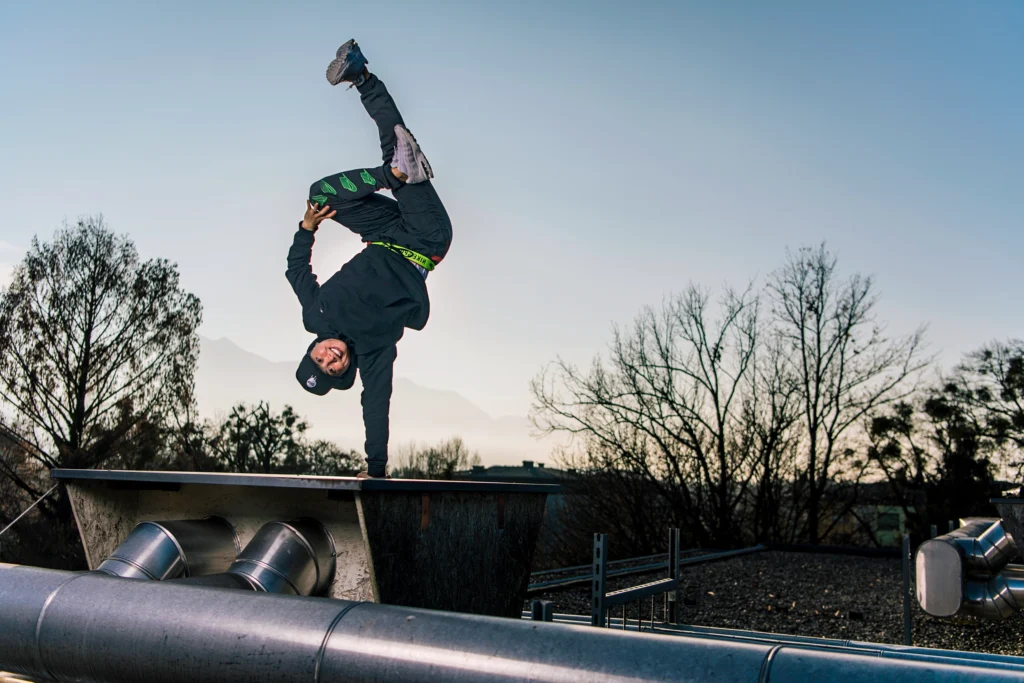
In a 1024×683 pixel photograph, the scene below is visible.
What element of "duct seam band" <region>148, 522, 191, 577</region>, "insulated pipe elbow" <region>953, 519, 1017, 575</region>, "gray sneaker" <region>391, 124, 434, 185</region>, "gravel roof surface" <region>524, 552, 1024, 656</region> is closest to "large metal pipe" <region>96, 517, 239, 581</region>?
"duct seam band" <region>148, 522, 191, 577</region>

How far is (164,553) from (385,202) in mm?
2155

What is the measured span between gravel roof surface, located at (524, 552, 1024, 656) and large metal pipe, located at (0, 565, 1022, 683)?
605 centimetres

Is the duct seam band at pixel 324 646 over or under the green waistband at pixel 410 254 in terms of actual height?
under

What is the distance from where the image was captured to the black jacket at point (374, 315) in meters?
4.51

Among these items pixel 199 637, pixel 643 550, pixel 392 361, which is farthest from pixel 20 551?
pixel 199 637

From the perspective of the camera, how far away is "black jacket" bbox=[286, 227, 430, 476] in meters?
4.51

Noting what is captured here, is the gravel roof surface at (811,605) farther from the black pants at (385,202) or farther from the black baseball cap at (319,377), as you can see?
the black pants at (385,202)

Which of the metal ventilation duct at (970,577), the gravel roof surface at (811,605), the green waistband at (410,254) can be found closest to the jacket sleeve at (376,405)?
the green waistband at (410,254)

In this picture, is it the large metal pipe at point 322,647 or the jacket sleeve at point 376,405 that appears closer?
the large metal pipe at point 322,647

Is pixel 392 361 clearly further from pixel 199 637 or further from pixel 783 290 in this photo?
pixel 783 290

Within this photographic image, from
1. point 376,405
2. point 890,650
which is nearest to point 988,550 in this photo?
point 890,650

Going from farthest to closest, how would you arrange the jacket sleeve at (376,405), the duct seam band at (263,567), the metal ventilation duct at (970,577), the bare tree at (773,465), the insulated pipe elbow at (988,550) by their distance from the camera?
the bare tree at (773,465), the insulated pipe elbow at (988,550), the metal ventilation duct at (970,577), the jacket sleeve at (376,405), the duct seam band at (263,567)

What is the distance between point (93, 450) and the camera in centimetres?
2048

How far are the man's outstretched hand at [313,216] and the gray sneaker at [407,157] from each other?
54cm
